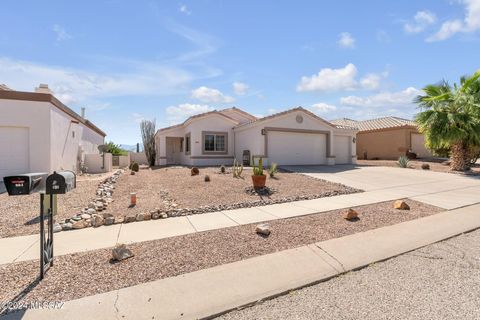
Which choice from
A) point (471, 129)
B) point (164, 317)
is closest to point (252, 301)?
point (164, 317)

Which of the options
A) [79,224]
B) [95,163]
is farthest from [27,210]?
[95,163]

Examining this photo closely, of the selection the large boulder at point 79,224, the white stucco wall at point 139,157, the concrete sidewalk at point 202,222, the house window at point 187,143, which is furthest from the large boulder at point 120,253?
the white stucco wall at point 139,157

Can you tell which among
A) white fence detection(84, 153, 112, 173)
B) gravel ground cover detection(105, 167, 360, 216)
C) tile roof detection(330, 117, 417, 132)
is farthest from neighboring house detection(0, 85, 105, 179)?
tile roof detection(330, 117, 417, 132)

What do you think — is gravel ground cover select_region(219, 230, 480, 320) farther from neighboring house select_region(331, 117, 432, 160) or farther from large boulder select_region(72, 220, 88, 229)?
neighboring house select_region(331, 117, 432, 160)

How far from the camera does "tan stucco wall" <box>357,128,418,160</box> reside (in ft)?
81.9

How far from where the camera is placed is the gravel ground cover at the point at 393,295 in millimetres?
2904

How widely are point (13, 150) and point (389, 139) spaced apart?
29.2 m

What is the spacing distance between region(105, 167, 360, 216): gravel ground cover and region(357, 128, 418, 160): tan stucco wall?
17.7m

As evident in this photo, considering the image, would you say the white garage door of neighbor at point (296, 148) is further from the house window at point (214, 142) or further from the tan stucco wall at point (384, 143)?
the tan stucco wall at point (384, 143)

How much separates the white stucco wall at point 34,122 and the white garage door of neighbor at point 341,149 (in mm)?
19440

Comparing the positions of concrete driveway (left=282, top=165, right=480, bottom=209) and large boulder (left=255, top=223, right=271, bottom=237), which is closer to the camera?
large boulder (left=255, top=223, right=271, bottom=237)

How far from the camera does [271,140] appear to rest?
60.7 feet

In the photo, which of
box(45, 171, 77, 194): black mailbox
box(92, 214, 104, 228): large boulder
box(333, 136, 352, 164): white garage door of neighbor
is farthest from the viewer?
box(333, 136, 352, 164): white garage door of neighbor

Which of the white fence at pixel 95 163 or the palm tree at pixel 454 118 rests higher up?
the palm tree at pixel 454 118
